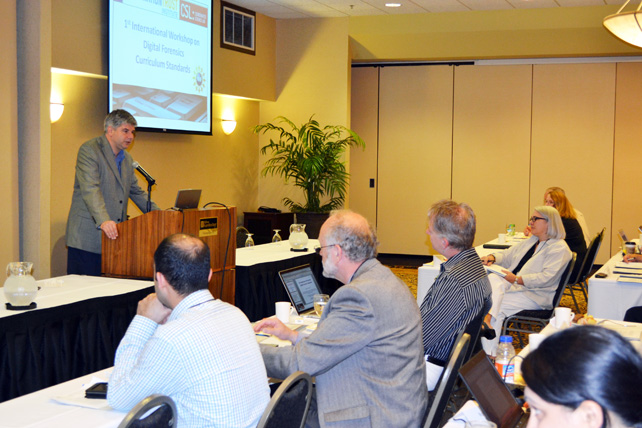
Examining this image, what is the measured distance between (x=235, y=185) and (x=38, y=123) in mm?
4089

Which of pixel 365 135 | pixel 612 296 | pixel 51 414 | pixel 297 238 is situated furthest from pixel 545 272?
pixel 365 135

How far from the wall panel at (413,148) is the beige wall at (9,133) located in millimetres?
6371

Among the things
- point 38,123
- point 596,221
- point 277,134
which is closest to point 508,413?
point 38,123

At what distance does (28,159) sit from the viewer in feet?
18.3

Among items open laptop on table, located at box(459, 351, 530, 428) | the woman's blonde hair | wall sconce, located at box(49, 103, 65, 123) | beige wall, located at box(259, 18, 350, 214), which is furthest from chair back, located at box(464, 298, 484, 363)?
beige wall, located at box(259, 18, 350, 214)

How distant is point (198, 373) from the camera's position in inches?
74.7

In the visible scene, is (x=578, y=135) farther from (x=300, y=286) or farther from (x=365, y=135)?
(x=300, y=286)

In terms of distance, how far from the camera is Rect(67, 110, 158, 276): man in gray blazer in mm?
4363

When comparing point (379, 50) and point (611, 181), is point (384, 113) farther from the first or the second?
point (611, 181)

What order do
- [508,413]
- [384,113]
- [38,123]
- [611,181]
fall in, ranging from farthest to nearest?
[384,113], [611,181], [38,123], [508,413]

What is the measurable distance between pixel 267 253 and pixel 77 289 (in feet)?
6.67

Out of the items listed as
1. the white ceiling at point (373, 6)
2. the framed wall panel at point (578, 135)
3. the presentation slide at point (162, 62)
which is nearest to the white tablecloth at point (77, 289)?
the presentation slide at point (162, 62)

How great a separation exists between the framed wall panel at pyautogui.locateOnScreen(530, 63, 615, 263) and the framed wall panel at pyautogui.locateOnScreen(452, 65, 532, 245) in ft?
0.66

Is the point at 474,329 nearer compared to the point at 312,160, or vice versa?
the point at 474,329
